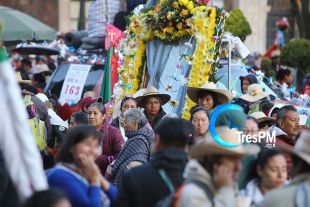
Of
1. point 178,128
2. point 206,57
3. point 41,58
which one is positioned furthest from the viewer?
point 41,58

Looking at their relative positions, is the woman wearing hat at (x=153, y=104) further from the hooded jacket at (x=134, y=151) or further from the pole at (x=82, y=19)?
the pole at (x=82, y=19)

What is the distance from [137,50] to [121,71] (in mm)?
478

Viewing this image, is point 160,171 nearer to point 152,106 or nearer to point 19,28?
point 152,106

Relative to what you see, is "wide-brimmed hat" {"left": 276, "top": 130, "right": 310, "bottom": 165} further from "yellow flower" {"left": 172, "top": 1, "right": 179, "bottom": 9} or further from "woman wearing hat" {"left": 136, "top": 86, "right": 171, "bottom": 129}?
"yellow flower" {"left": 172, "top": 1, "right": 179, "bottom": 9}

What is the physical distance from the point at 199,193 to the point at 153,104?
20.3 feet

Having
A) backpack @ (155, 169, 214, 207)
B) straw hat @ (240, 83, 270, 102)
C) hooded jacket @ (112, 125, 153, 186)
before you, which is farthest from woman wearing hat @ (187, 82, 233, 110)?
backpack @ (155, 169, 214, 207)

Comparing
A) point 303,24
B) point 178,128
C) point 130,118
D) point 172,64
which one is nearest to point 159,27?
point 172,64

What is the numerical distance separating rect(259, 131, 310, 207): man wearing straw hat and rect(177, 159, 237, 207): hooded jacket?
26 cm

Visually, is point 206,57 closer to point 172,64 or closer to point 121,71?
point 172,64

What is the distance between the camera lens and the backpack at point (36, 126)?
10969mm

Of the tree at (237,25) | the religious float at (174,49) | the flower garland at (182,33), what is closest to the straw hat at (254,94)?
the religious float at (174,49)

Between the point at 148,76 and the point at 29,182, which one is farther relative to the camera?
the point at 148,76

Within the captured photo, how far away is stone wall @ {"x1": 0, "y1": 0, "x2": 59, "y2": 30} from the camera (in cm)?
3856

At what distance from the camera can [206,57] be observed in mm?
12727
